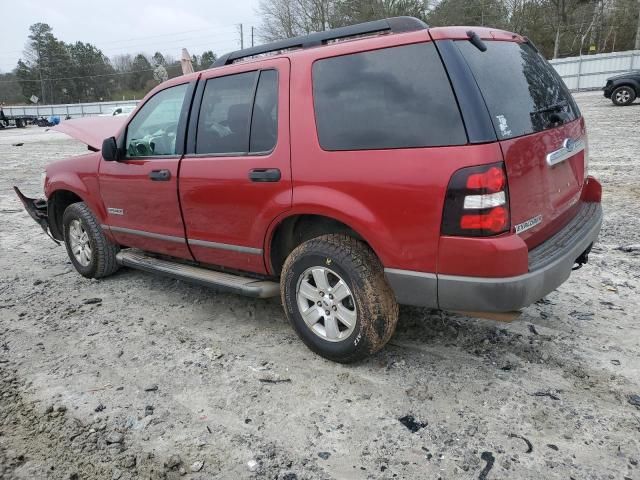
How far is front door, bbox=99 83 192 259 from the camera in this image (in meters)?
3.92

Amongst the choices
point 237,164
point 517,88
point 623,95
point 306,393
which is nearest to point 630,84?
point 623,95

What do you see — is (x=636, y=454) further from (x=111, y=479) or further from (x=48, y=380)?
(x=48, y=380)

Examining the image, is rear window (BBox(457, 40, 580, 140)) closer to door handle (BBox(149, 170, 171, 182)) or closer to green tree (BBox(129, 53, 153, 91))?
door handle (BBox(149, 170, 171, 182))

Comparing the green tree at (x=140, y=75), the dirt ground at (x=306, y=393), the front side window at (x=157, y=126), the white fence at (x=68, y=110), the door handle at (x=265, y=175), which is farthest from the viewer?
the green tree at (x=140, y=75)

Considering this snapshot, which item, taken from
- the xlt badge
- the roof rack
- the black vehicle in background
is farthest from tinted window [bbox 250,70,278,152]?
the black vehicle in background

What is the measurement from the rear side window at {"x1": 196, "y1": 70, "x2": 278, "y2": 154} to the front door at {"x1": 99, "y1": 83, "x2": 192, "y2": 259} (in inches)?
9.7

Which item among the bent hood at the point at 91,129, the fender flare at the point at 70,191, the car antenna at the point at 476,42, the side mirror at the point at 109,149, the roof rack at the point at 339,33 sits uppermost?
the roof rack at the point at 339,33

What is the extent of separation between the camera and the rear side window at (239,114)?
3307mm

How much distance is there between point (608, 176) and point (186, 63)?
7.31m

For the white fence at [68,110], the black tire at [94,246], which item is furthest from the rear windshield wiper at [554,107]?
the white fence at [68,110]

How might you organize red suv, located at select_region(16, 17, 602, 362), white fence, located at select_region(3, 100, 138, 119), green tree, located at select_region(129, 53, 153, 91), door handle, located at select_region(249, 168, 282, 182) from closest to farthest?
red suv, located at select_region(16, 17, 602, 362), door handle, located at select_region(249, 168, 282, 182), white fence, located at select_region(3, 100, 138, 119), green tree, located at select_region(129, 53, 153, 91)

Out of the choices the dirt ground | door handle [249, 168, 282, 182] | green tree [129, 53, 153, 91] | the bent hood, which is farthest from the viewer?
green tree [129, 53, 153, 91]

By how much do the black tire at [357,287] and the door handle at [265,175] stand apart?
0.46 meters

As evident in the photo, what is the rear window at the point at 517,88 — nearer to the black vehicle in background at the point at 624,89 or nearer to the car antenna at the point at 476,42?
the car antenna at the point at 476,42
